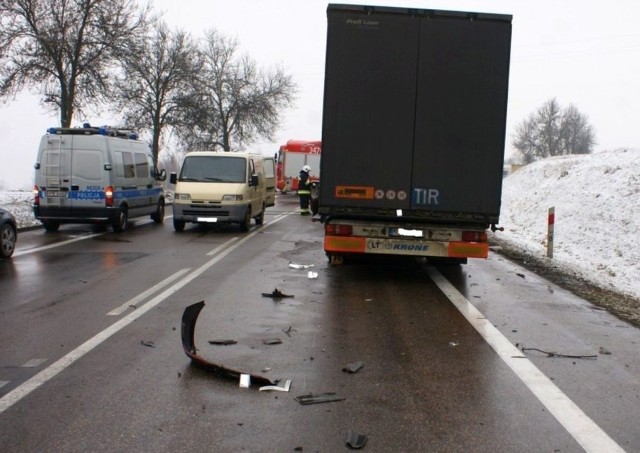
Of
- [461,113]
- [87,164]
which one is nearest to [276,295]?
[461,113]

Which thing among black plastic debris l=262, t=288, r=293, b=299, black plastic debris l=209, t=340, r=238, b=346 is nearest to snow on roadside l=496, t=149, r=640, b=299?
black plastic debris l=262, t=288, r=293, b=299

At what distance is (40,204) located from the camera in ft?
52.6

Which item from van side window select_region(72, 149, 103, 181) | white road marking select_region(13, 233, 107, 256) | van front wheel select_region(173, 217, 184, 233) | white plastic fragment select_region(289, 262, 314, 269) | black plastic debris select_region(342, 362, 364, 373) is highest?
van side window select_region(72, 149, 103, 181)

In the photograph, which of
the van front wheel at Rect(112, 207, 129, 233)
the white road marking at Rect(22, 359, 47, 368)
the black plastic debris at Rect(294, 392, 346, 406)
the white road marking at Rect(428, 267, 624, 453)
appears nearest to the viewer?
the white road marking at Rect(428, 267, 624, 453)

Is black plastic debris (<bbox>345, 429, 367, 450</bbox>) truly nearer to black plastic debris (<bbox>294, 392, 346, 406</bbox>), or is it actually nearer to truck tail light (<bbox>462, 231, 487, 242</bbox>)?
black plastic debris (<bbox>294, 392, 346, 406</bbox>)

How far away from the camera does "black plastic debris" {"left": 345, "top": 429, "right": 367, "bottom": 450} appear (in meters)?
3.82

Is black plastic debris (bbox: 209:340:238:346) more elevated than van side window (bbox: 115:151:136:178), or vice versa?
van side window (bbox: 115:151:136:178)

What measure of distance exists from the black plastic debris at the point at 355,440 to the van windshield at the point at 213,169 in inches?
542

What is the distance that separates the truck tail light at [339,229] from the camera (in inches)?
386

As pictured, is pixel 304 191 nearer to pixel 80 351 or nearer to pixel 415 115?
pixel 415 115

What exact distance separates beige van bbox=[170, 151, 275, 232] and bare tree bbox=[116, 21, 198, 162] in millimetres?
19596

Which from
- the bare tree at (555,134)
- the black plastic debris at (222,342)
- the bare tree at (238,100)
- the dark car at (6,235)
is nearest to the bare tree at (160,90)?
the bare tree at (238,100)

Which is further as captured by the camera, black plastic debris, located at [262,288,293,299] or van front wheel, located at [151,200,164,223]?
van front wheel, located at [151,200,164,223]

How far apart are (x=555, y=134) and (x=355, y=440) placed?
8762 cm
